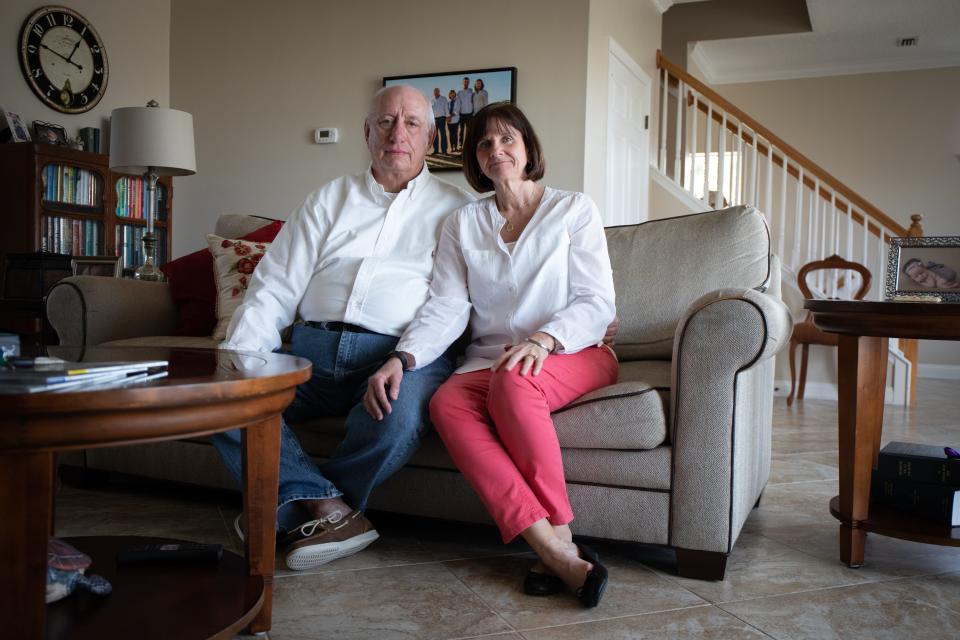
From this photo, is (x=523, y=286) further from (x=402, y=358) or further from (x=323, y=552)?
(x=323, y=552)

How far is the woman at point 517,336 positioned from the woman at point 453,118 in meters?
2.84

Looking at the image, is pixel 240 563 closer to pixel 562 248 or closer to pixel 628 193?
pixel 562 248

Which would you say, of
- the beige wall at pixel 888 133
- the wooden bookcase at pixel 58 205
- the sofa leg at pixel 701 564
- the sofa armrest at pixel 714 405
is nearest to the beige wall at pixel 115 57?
the wooden bookcase at pixel 58 205

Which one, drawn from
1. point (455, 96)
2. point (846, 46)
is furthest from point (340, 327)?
point (846, 46)

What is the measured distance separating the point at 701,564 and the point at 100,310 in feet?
6.23

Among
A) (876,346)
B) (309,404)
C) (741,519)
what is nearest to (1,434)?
(309,404)

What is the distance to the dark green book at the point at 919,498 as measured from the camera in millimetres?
1748

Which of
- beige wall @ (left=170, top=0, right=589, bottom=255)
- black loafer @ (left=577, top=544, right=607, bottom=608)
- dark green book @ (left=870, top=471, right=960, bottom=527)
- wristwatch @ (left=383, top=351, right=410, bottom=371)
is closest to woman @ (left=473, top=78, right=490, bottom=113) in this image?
beige wall @ (left=170, top=0, right=589, bottom=255)

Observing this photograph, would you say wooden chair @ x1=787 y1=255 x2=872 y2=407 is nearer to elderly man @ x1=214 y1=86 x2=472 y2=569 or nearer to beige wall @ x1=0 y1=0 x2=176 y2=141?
elderly man @ x1=214 y1=86 x2=472 y2=569

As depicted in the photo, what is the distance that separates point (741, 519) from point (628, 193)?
384 cm

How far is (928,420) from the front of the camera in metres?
4.31

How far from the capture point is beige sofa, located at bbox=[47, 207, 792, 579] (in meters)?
1.66

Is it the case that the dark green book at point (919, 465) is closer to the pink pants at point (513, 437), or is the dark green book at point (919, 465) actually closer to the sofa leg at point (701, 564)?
the sofa leg at point (701, 564)

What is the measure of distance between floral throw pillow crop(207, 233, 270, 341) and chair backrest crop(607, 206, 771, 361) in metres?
1.17
